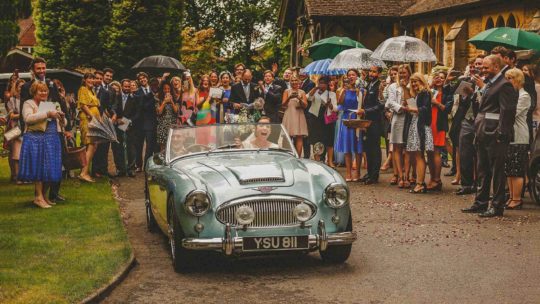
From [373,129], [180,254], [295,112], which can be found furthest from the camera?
[295,112]

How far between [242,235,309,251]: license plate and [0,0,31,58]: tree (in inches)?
563

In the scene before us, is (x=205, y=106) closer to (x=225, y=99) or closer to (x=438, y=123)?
(x=225, y=99)

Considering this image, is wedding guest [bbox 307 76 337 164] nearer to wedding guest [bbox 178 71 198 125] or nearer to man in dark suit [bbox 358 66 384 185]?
man in dark suit [bbox 358 66 384 185]

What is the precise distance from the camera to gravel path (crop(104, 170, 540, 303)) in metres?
7.31

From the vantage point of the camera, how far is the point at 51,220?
37.4 feet

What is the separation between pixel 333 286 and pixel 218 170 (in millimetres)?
1821

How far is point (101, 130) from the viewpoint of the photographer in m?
16.1

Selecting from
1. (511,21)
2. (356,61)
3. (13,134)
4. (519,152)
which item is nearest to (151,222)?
(13,134)

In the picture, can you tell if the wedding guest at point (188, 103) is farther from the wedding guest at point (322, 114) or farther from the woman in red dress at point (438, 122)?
the woman in red dress at point (438, 122)

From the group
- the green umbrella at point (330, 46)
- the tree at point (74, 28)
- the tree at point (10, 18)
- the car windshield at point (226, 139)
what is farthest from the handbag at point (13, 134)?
the tree at point (74, 28)

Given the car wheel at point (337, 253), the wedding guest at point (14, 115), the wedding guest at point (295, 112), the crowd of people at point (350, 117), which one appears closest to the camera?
the car wheel at point (337, 253)

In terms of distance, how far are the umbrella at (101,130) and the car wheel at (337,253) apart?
26.8ft

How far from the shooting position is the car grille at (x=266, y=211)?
8023 mm

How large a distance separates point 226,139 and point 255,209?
1997 mm
